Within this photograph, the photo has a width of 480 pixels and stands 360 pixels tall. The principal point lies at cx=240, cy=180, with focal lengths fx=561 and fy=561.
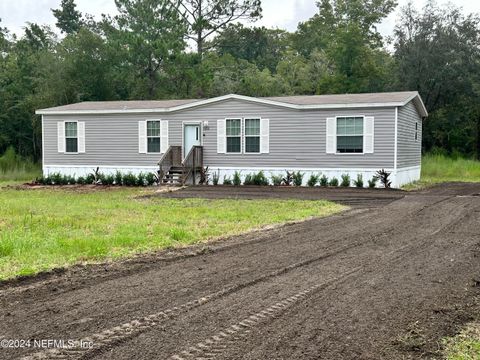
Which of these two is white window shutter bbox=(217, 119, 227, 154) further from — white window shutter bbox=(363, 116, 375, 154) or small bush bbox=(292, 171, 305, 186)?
white window shutter bbox=(363, 116, 375, 154)

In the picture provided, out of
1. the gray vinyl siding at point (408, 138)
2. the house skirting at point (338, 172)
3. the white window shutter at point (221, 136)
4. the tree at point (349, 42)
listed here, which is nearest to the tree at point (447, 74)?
the tree at point (349, 42)

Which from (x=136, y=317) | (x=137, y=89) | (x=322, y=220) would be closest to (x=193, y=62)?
(x=137, y=89)

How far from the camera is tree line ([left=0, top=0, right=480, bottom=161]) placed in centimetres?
3134

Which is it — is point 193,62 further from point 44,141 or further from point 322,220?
point 322,220

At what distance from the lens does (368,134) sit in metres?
18.3

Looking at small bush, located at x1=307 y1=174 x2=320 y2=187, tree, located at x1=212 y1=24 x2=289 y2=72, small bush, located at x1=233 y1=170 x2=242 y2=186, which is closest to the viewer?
small bush, located at x1=307 y1=174 x2=320 y2=187

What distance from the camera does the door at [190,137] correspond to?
20.9 m

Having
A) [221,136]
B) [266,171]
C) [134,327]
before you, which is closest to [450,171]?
[266,171]

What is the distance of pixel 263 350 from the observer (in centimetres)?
373

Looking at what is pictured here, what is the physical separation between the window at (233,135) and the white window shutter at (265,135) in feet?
2.69

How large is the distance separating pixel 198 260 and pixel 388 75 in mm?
29421

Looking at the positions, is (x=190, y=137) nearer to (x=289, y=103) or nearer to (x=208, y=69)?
(x=289, y=103)

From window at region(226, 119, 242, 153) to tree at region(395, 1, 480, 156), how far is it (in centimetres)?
1537

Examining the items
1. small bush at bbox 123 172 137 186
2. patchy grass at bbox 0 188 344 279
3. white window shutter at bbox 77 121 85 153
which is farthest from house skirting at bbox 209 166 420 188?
white window shutter at bbox 77 121 85 153
